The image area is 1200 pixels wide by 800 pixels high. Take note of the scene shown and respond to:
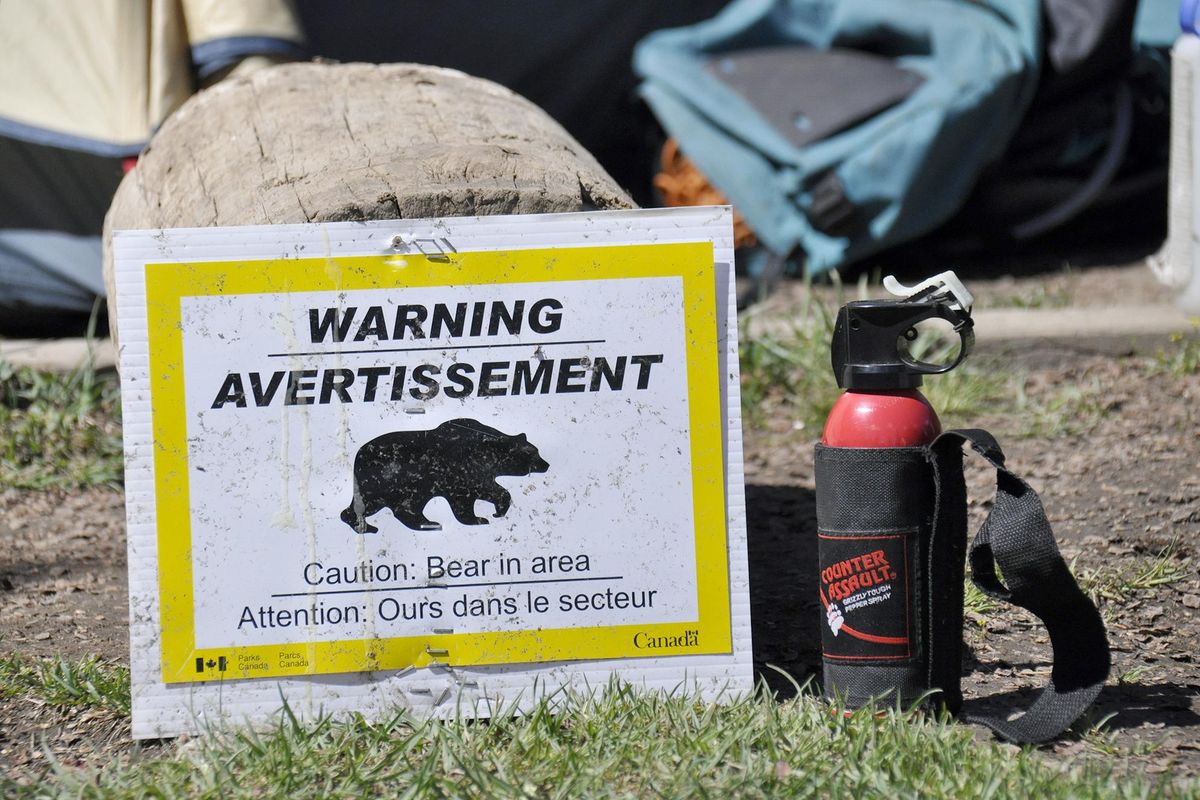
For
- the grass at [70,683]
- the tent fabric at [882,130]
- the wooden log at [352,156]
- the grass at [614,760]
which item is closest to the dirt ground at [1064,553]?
the grass at [70,683]

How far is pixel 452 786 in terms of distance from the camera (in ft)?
4.93

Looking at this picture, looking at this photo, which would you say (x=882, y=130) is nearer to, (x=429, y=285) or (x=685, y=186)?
(x=685, y=186)

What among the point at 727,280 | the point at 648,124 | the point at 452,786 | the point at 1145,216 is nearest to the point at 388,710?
the point at 452,786

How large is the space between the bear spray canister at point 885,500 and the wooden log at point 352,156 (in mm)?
602

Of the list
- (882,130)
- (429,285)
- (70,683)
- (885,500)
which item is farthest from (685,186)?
(70,683)

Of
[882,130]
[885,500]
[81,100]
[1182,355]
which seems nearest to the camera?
[885,500]

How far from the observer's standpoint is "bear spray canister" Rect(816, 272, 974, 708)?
166 cm

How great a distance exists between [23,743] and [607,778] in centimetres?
89

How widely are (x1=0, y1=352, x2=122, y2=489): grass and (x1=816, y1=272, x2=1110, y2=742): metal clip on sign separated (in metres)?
2.07

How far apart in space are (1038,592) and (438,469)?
33.3 inches

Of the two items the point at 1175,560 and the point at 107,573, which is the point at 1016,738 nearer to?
the point at 1175,560

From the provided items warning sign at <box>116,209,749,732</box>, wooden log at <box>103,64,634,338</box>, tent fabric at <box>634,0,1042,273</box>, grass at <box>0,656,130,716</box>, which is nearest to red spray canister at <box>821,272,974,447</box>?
warning sign at <box>116,209,749,732</box>

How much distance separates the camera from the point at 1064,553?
7.74 feet

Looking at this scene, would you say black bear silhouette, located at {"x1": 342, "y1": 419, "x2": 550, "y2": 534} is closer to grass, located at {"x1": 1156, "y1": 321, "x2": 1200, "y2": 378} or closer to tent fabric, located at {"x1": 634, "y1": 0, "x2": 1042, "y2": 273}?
grass, located at {"x1": 1156, "y1": 321, "x2": 1200, "y2": 378}
